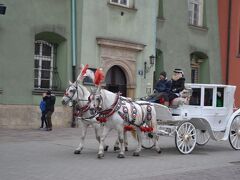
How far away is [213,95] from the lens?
46.1 ft

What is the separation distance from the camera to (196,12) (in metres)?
28.9

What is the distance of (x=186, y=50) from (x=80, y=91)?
15938mm

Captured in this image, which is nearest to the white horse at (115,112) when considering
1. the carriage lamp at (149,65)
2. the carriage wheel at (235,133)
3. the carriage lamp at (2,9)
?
the carriage wheel at (235,133)

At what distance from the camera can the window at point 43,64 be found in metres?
21.2

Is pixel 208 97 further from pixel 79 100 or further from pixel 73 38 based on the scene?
pixel 73 38

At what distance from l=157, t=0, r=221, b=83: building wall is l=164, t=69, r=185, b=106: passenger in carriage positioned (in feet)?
40.7

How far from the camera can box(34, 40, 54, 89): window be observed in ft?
69.6

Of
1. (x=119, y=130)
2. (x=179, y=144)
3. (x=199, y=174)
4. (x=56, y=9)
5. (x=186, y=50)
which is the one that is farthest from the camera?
(x=186, y=50)

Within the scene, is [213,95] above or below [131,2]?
below

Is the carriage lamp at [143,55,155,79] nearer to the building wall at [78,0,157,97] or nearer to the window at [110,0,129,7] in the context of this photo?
the building wall at [78,0,157,97]

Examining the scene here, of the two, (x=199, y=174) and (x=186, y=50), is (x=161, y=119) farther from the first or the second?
(x=186, y=50)

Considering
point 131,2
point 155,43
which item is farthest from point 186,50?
point 131,2

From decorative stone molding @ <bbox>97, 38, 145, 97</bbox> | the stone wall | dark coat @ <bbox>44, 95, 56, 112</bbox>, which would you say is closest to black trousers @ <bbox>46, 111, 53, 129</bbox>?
dark coat @ <bbox>44, 95, 56, 112</bbox>

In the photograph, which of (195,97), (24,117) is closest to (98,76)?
(195,97)
